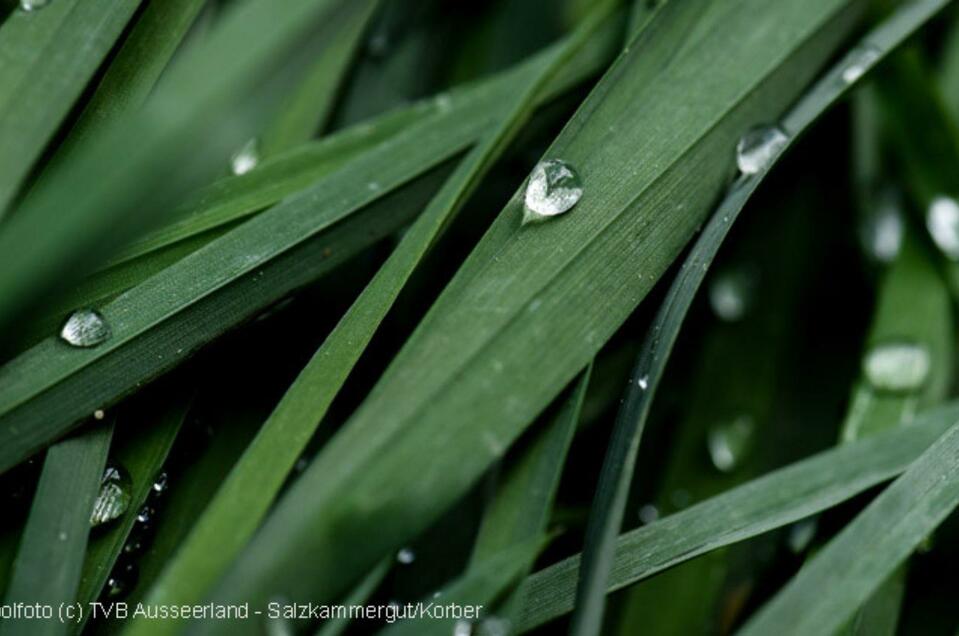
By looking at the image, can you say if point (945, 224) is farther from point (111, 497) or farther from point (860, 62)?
point (111, 497)

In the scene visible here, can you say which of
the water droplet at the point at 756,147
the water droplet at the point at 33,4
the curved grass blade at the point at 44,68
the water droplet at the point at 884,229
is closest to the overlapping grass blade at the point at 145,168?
the curved grass blade at the point at 44,68

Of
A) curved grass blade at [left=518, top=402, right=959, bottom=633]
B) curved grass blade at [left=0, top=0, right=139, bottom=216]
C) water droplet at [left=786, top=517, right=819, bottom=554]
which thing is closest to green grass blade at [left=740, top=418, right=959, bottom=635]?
curved grass blade at [left=518, top=402, right=959, bottom=633]

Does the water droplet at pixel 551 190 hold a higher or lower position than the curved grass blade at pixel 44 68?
lower

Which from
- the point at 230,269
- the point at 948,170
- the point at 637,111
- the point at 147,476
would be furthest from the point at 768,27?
the point at 147,476

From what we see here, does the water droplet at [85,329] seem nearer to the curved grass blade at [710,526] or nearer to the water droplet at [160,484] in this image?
the water droplet at [160,484]

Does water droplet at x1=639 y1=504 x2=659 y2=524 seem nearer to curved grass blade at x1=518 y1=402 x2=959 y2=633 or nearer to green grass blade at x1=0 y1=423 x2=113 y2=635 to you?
curved grass blade at x1=518 y1=402 x2=959 y2=633

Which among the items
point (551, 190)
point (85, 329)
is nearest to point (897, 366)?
point (551, 190)
